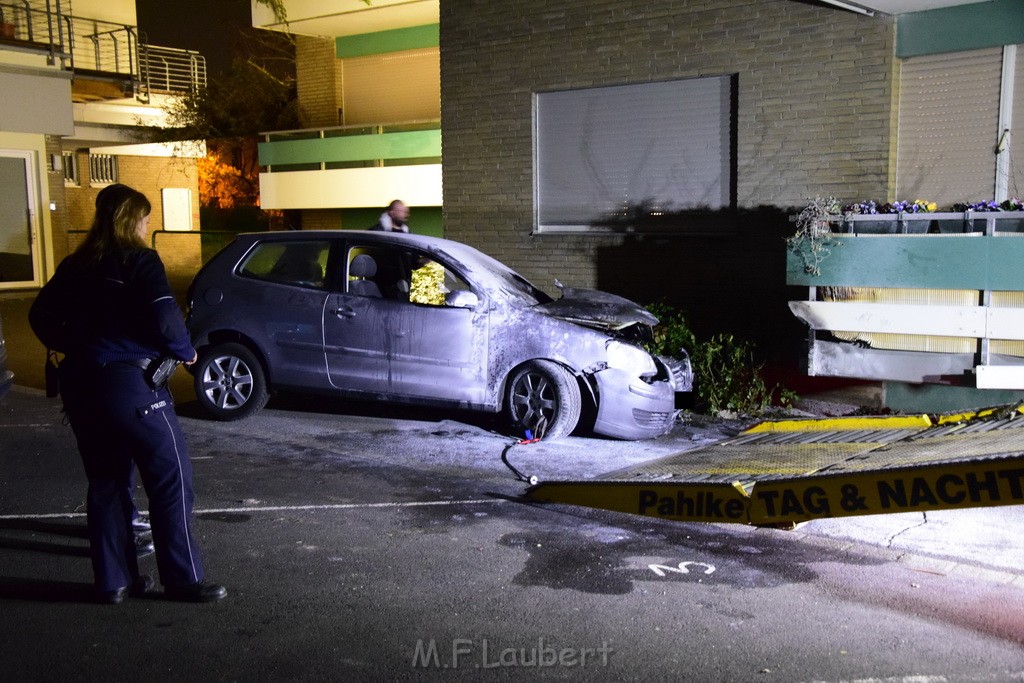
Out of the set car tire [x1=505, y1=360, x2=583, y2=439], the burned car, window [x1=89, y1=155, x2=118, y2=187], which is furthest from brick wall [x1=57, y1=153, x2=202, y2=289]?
car tire [x1=505, y1=360, x2=583, y2=439]

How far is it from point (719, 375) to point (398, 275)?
316 cm

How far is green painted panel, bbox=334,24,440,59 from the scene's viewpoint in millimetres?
19094

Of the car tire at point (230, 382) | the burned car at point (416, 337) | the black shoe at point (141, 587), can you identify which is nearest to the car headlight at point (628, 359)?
the burned car at point (416, 337)

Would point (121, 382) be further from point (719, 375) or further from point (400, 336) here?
point (719, 375)

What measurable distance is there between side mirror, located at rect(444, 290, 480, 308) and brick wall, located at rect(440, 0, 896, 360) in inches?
137

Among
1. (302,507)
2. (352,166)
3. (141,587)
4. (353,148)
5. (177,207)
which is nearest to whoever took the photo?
(141,587)

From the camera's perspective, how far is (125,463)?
181 inches

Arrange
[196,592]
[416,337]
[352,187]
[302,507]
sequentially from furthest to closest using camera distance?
[352,187], [416,337], [302,507], [196,592]

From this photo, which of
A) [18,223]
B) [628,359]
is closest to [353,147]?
[18,223]

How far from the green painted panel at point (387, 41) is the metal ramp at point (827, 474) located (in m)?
13.5

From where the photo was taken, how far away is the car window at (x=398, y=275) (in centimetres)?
882

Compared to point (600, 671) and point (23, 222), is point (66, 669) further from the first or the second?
point (23, 222)

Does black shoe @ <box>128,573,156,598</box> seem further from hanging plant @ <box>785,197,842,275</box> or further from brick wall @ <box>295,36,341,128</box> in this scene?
brick wall @ <box>295,36,341,128</box>

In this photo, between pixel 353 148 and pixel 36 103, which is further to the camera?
pixel 36 103
